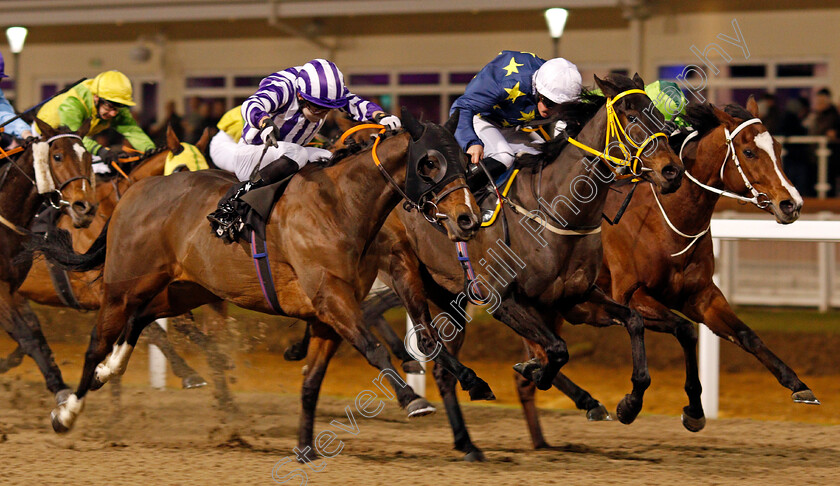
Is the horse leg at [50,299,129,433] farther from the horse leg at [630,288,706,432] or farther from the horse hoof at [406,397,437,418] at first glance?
the horse leg at [630,288,706,432]

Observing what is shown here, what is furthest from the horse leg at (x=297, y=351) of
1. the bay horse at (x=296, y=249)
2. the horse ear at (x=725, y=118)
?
the horse ear at (x=725, y=118)

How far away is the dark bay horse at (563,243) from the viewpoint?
430 cm

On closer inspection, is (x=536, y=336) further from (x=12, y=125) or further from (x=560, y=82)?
(x=12, y=125)

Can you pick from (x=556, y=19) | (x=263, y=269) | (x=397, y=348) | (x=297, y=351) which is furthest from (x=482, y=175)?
(x=556, y=19)

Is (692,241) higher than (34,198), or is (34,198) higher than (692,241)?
(34,198)

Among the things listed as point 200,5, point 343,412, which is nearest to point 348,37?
point 200,5

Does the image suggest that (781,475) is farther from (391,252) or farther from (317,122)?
(317,122)

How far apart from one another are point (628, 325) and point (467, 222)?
101 centimetres

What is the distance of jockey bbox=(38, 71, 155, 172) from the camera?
6.04 metres

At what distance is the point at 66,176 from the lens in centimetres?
534

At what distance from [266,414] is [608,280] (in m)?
2.10

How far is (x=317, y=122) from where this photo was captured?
16.2 feet

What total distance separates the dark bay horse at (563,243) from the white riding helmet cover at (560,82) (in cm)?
7

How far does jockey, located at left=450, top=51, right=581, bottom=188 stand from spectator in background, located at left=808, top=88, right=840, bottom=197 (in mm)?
5218
